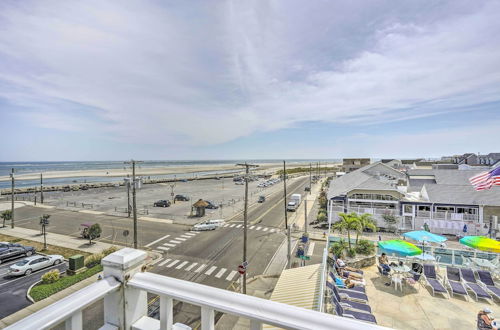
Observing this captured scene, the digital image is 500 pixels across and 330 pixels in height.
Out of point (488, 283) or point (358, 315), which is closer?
point (358, 315)

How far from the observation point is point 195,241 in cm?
2667

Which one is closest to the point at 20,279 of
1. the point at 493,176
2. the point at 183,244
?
the point at 183,244

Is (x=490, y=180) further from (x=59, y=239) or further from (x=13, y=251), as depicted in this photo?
(x=59, y=239)

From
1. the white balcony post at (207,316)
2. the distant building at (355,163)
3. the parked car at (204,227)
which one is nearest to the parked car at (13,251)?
the parked car at (204,227)

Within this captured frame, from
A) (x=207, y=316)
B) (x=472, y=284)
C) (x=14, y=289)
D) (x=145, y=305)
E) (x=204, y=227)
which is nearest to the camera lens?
(x=207, y=316)

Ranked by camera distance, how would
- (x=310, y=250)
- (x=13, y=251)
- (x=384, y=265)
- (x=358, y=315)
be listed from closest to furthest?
(x=358, y=315)
(x=384, y=265)
(x=13, y=251)
(x=310, y=250)

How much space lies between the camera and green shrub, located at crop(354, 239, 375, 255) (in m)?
16.7

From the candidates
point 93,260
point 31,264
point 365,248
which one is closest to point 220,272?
point 93,260

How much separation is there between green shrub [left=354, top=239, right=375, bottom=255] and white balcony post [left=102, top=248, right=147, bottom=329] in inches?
689

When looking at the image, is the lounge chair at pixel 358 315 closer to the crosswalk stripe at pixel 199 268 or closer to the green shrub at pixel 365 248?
the green shrub at pixel 365 248

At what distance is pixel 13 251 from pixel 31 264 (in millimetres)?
4769

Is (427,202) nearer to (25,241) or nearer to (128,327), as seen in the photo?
(128,327)

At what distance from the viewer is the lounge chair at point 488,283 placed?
11.6m

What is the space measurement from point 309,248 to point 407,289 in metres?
13.0
